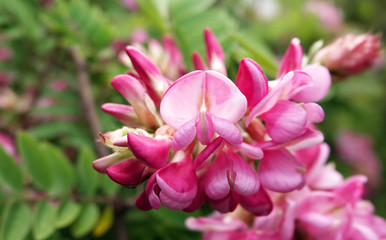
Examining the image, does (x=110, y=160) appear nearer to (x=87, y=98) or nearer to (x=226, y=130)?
(x=226, y=130)

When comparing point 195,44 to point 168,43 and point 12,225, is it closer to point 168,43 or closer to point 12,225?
point 168,43

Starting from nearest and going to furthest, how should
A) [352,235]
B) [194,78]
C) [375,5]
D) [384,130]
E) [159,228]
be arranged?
[194,78], [352,235], [159,228], [384,130], [375,5]

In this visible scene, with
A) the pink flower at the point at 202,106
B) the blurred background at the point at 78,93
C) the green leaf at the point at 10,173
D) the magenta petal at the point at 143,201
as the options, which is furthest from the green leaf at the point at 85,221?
the pink flower at the point at 202,106

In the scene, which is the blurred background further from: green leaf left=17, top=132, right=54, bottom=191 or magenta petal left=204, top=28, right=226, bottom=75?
magenta petal left=204, top=28, right=226, bottom=75

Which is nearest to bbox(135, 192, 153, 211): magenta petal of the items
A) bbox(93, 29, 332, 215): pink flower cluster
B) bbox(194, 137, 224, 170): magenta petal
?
bbox(93, 29, 332, 215): pink flower cluster

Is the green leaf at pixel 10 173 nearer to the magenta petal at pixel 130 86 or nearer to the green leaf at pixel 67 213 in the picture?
the green leaf at pixel 67 213

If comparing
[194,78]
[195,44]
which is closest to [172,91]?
[194,78]
